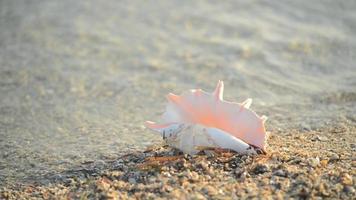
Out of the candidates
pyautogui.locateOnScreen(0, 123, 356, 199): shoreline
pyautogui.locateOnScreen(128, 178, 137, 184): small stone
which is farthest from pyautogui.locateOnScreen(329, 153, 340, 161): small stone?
pyautogui.locateOnScreen(128, 178, 137, 184): small stone

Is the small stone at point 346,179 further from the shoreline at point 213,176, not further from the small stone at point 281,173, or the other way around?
the small stone at point 281,173

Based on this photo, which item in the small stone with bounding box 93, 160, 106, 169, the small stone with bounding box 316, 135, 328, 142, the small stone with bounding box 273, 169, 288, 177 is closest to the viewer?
the small stone with bounding box 273, 169, 288, 177

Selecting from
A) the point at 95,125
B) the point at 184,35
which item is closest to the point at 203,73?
the point at 184,35

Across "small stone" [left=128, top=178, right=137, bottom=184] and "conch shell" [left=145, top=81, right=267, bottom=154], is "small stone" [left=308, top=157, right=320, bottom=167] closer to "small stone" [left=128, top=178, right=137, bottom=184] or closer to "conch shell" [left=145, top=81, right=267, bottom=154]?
"conch shell" [left=145, top=81, right=267, bottom=154]

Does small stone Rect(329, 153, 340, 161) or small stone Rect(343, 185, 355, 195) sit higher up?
small stone Rect(329, 153, 340, 161)

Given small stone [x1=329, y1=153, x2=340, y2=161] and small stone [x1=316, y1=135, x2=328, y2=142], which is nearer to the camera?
small stone [x1=329, y1=153, x2=340, y2=161]

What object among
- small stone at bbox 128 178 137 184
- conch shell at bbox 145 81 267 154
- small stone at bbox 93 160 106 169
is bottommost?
Answer: small stone at bbox 93 160 106 169
